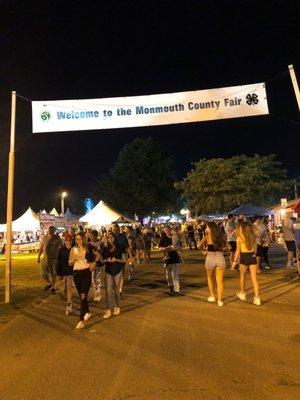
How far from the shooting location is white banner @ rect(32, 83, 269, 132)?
14.1 meters

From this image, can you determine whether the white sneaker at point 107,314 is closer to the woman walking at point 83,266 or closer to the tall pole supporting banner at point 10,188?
the woman walking at point 83,266

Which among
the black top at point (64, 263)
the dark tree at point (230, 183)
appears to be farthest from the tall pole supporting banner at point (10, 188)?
the dark tree at point (230, 183)

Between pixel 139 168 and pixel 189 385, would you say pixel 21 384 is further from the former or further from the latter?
pixel 139 168

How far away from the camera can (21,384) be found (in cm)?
550

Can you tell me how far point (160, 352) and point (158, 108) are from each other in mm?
8991

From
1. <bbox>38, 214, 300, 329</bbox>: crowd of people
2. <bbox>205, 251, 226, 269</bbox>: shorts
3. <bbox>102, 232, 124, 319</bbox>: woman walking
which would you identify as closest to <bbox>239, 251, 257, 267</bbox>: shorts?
<bbox>38, 214, 300, 329</bbox>: crowd of people

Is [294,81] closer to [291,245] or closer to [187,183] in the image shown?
[291,245]

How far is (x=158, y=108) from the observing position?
Answer: 1415 centimetres

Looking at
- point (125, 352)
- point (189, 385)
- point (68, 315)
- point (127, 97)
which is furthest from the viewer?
point (127, 97)

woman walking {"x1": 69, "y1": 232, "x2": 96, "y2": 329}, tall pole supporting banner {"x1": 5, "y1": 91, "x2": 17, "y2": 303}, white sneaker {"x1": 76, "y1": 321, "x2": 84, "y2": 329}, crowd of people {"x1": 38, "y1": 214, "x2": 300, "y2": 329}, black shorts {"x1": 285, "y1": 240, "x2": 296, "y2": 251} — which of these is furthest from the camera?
black shorts {"x1": 285, "y1": 240, "x2": 296, "y2": 251}

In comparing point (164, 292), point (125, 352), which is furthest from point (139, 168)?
point (125, 352)

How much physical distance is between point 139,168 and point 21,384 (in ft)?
202

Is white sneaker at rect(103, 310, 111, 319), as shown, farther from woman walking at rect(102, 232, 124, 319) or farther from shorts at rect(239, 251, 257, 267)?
shorts at rect(239, 251, 257, 267)

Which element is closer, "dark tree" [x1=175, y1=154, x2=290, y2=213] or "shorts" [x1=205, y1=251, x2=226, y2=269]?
"shorts" [x1=205, y1=251, x2=226, y2=269]
